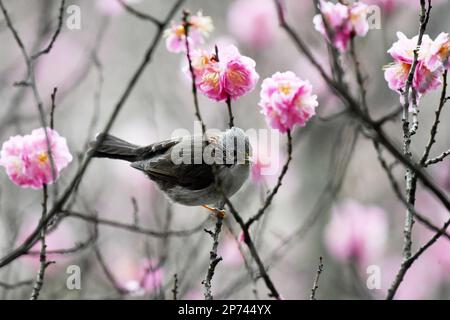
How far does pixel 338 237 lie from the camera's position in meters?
4.78

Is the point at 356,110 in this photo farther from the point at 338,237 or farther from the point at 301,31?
the point at 301,31

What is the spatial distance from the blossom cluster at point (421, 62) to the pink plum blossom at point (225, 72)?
2.17ft

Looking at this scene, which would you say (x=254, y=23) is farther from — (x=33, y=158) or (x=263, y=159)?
(x=33, y=158)

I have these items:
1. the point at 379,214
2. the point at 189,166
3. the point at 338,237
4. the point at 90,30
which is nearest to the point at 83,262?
the point at 189,166

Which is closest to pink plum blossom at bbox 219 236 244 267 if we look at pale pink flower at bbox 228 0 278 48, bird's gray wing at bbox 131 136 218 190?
bird's gray wing at bbox 131 136 218 190

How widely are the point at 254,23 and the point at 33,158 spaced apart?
149 inches

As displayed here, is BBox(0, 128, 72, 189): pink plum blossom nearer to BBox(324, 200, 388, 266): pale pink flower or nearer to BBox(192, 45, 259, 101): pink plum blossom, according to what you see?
BBox(192, 45, 259, 101): pink plum blossom

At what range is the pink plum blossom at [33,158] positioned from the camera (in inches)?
110

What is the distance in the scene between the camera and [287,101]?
2.59m

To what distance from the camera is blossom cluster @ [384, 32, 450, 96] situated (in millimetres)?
2437

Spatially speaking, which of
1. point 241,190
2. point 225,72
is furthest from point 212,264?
point 241,190

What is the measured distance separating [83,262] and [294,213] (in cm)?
342

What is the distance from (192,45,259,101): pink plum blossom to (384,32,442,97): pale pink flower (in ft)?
2.17
